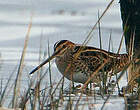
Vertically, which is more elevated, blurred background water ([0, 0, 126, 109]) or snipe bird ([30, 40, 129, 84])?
blurred background water ([0, 0, 126, 109])

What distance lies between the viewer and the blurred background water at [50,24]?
7.09 m

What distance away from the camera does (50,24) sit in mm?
8211

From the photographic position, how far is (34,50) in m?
6.93

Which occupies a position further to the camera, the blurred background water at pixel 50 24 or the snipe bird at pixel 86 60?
the blurred background water at pixel 50 24

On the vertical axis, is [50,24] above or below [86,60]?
above

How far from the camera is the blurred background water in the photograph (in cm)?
709

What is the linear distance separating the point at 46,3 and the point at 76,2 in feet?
1.56

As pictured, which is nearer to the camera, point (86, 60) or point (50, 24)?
point (86, 60)

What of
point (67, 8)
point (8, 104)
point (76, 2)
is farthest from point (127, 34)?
point (76, 2)

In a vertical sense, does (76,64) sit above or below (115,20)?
below

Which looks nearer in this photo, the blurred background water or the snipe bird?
the snipe bird

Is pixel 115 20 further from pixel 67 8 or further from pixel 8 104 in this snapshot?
pixel 8 104

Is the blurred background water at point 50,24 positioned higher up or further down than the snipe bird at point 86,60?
higher up

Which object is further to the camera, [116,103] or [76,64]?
[76,64]
